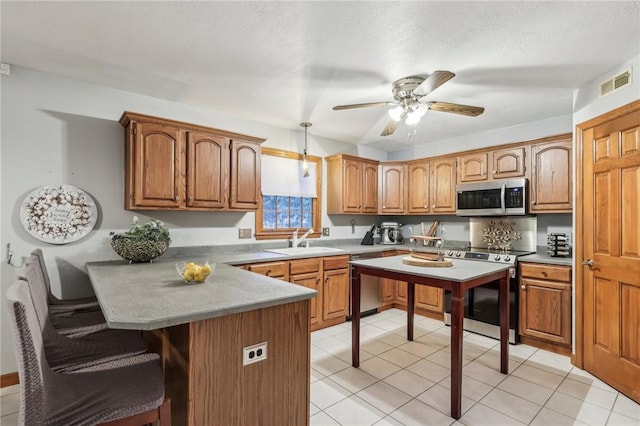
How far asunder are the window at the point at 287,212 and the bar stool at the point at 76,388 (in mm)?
2571

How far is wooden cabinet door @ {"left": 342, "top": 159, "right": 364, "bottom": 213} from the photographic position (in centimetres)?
441

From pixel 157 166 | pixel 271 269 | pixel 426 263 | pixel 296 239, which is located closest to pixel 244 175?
pixel 157 166

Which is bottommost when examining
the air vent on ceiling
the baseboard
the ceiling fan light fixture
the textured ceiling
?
the baseboard

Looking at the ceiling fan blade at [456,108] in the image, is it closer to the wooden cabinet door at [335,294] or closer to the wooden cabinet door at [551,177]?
the wooden cabinet door at [551,177]

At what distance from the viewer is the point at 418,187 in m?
4.63

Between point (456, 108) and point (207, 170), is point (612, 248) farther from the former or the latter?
point (207, 170)

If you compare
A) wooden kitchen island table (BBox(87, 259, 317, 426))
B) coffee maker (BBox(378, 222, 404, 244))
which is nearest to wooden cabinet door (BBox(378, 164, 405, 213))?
coffee maker (BBox(378, 222, 404, 244))

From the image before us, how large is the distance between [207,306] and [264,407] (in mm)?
578

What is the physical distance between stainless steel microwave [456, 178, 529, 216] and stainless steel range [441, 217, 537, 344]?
366 millimetres

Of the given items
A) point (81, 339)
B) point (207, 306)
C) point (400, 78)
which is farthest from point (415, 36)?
point (81, 339)

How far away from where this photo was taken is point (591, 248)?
2.67m

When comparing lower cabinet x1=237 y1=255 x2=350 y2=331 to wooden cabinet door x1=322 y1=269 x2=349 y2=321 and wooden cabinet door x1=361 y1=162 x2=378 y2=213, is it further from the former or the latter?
wooden cabinet door x1=361 y1=162 x2=378 y2=213

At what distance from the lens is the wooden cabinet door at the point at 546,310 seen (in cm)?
299

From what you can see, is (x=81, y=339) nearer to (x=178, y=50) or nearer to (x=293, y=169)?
(x=178, y=50)
